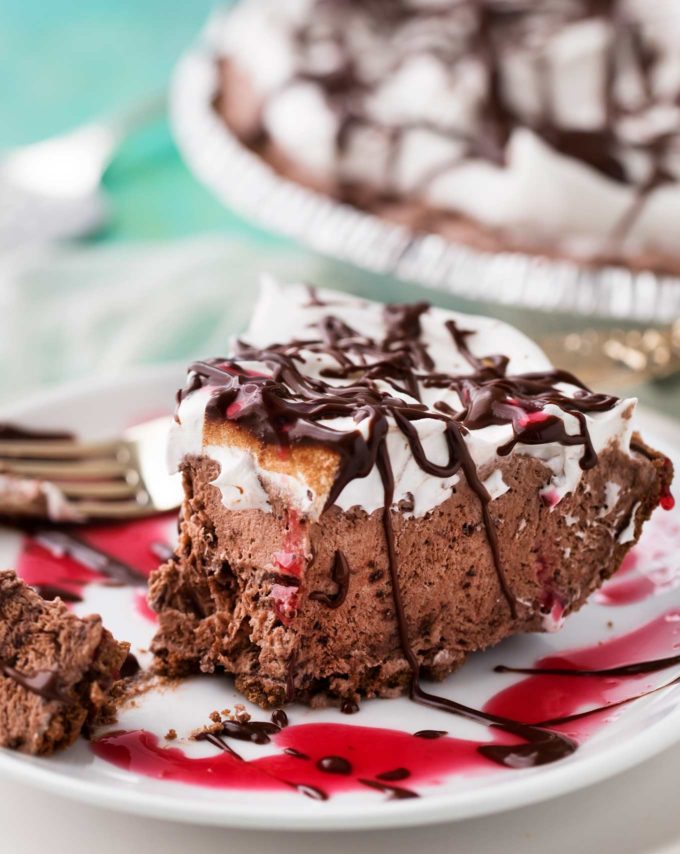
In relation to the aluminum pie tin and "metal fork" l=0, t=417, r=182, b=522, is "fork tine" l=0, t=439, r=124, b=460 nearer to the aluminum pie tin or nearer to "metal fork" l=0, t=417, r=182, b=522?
"metal fork" l=0, t=417, r=182, b=522

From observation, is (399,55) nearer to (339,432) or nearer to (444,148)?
(444,148)

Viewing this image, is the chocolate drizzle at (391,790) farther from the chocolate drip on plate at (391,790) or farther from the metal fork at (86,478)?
the metal fork at (86,478)

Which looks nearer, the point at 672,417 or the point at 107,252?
the point at 672,417

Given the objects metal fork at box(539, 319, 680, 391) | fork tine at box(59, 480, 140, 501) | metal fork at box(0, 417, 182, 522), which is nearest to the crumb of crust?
metal fork at box(0, 417, 182, 522)

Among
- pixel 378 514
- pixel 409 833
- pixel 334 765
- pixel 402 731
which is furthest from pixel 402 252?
pixel 409 833

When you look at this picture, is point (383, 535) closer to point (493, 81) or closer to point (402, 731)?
point (402, 731)

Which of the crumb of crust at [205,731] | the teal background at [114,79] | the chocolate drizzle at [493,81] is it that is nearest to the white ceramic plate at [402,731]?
the crumb of crust at [205,731]

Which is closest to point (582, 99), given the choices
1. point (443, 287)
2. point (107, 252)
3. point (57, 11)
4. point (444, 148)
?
point (444, 148)
